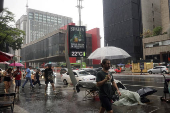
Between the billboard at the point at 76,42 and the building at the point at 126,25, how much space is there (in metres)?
43.4

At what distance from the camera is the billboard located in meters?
14.8

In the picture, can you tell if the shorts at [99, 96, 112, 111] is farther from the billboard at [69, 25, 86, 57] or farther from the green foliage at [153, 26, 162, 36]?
the green foliage at [153, 26, 162, 36]

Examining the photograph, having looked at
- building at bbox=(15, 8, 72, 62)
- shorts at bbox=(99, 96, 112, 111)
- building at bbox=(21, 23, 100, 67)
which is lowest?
shorts at bbox=(99, 96, 112, 111)

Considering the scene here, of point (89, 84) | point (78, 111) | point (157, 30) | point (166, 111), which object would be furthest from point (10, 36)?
point (157, 30)

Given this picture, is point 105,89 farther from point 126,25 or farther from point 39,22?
point 39,22

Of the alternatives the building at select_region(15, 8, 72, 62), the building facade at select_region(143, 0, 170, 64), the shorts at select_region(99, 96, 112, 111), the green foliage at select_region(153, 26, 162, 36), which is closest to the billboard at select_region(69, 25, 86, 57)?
the shorts at select_region(99, 96, 112, 111)

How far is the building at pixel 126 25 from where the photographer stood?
58250 mm

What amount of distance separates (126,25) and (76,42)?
48.4 meters

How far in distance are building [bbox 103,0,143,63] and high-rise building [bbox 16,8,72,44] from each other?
103379 millimetres

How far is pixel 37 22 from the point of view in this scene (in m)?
155

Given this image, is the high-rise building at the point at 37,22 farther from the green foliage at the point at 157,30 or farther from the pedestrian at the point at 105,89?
the pedestrian at the point at 105,89

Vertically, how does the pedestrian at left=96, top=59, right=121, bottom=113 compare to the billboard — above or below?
below

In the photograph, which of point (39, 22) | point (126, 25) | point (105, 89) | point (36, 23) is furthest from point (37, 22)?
point (105, 89)

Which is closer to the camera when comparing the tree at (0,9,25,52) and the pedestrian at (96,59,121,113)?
the pedestrian at (96,59,121,113)
